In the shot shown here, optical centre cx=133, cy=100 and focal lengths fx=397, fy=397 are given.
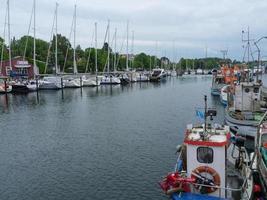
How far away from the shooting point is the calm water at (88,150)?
2875 centimetres

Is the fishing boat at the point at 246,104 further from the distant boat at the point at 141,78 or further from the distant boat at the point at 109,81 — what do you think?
the distant boat at the point at 141,78

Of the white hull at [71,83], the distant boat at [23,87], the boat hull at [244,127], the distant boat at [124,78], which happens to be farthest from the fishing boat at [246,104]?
the distant boat at [124,78]

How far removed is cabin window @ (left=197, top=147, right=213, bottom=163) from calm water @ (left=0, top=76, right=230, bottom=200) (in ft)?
20.4

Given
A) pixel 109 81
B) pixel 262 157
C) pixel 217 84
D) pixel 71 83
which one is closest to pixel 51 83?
pixel 71 83

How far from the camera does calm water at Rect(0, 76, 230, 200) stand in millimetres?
28750

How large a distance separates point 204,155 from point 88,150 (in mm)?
19868

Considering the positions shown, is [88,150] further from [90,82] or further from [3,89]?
[90,82]

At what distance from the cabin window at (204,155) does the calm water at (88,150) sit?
6213 millimetres

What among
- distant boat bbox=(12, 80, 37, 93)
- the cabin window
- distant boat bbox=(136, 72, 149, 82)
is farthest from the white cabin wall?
distant boat bbox=(136, 72, 149, 82)

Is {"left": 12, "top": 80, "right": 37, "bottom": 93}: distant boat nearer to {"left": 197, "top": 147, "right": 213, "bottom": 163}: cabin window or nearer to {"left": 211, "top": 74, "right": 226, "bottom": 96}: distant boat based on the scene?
{"left": 211, "top": 74, "right": 226, "bottom": 96}: distant boat

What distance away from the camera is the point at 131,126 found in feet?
176

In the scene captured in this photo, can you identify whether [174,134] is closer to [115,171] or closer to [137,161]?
[137,161]

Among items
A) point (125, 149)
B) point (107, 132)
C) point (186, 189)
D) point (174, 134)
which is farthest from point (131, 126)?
point (186, 189)

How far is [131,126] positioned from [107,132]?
5.11 metres
